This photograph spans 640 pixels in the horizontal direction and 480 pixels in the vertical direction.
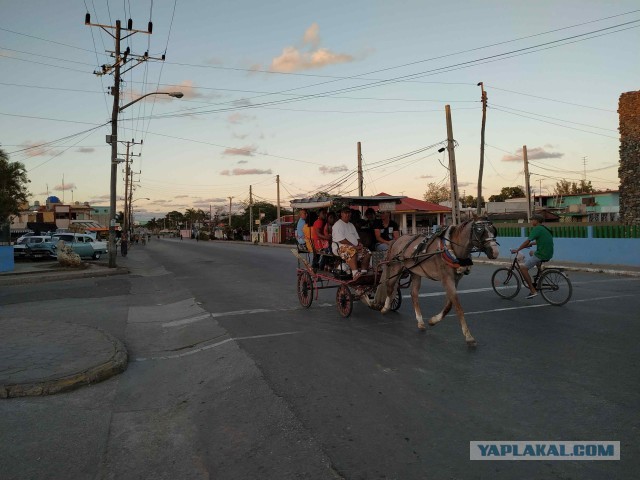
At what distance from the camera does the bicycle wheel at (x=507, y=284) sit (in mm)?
11250

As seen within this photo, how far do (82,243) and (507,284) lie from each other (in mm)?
29432

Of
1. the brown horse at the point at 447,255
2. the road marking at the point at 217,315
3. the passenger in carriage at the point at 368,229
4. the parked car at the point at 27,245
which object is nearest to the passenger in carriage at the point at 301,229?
the passenger in carriage at the point at 368,229

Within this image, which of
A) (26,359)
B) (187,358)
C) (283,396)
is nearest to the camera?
(283,396)

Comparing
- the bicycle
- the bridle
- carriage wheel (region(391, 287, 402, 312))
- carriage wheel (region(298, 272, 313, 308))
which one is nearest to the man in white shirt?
carriage wheel (region(391, 287, 402, 312))

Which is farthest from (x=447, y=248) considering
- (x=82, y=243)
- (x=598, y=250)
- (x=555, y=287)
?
(x=82, y=243)

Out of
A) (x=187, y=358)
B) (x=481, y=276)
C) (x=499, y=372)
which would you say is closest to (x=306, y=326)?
(x=187, y=358)

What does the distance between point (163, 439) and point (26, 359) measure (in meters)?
3.63

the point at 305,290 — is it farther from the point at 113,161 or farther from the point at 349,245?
the point at 113,161

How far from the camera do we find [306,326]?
29.2ft

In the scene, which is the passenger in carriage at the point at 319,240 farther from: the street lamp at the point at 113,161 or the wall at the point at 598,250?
the street lamp at the point at 113,161

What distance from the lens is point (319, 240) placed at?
1079cm

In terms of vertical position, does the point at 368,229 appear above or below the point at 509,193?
below

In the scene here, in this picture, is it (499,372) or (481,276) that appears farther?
(481,276)

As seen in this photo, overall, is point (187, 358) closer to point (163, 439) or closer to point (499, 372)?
point (163, 439)
